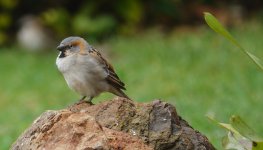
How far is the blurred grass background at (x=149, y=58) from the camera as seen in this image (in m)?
9.38

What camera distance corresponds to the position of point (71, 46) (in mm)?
5684

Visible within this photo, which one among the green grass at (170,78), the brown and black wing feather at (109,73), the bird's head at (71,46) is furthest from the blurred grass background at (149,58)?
the bird's head at (71,46)

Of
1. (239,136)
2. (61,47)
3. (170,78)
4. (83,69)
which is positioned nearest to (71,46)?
(61,47)

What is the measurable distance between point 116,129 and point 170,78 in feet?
21.4

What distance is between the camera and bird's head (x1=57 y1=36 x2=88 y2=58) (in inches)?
223

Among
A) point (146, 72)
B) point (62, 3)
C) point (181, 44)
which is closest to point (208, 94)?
point (146, 72)

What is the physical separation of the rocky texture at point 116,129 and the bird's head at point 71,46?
1017 millimetres

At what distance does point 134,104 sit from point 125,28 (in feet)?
31.3

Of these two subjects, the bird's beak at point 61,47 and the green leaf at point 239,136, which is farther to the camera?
the bird's beak at point 61,47

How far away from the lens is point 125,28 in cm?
1407

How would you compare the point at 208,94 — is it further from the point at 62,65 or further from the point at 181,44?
the point at 62,65

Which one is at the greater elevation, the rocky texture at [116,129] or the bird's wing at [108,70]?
the bird's wing at [108,70]

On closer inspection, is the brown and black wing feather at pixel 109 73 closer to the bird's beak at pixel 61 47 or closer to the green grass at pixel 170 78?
the bird's beak at pixel 61 47

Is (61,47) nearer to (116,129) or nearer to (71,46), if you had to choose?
(71,46)
